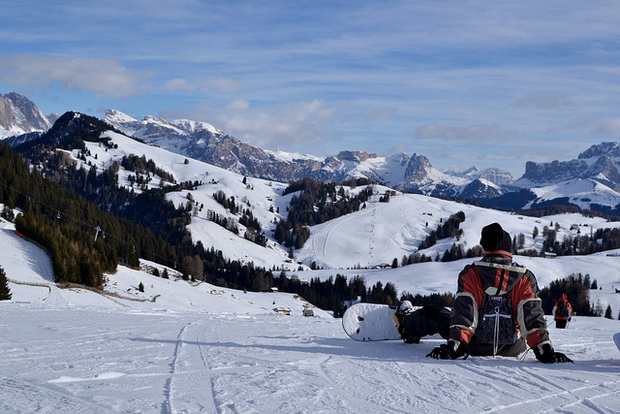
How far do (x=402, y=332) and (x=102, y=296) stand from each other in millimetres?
43853

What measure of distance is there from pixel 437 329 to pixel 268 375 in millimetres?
3980

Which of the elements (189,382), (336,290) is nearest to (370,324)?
(189,382)

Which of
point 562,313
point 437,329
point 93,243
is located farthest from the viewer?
point 93,243

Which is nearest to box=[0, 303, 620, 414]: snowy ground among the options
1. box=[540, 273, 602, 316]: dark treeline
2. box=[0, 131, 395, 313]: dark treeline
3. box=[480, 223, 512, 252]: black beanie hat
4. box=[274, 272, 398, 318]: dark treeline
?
box=[480, 223, 512, 252]: black beanie hat

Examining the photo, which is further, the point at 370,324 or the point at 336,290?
the point at 336,290

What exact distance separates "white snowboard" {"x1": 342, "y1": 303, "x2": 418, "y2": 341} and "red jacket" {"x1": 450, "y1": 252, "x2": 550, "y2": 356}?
288 centimetres

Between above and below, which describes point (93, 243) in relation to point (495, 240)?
below

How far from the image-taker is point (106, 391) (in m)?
6.34

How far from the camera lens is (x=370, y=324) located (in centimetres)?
1153

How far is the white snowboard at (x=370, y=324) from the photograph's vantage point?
11.5 metres

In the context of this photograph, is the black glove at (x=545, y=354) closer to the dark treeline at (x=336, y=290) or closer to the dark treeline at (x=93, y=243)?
the dark treeline at (x=93, y=243)

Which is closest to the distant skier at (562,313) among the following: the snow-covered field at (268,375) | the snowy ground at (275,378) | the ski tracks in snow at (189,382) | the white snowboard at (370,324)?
the snow-covered field at (268,375)

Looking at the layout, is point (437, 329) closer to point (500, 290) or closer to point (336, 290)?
point (500, 290)

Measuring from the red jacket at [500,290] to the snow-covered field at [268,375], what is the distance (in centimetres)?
52
